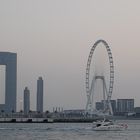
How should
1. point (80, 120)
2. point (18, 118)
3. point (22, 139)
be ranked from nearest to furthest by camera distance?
point (22, 139) < point (80, 120) < point (18, 118)

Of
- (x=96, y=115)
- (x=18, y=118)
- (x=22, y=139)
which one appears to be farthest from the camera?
(x=18, y=118)

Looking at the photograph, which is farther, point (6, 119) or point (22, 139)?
point (6, 119)

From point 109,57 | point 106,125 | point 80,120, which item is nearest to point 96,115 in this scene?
point 80,120

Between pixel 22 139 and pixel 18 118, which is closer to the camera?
pixel 22 139

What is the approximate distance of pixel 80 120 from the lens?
589 ft

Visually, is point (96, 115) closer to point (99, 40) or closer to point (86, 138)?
point (99, 40)

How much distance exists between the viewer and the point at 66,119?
190 meters

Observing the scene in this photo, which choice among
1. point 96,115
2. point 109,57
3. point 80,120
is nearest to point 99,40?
point 109,57

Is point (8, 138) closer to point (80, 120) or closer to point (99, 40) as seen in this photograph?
point (99, 40)

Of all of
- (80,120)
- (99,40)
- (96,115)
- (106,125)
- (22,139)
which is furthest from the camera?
(80,120)

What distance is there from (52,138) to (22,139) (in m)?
4.02

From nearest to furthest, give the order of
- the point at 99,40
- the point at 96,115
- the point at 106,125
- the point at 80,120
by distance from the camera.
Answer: the point at 106,125, the point at 99,40, the point at 96,115, the point at 80,120

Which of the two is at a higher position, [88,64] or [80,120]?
[88,64]

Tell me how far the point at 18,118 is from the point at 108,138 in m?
114
